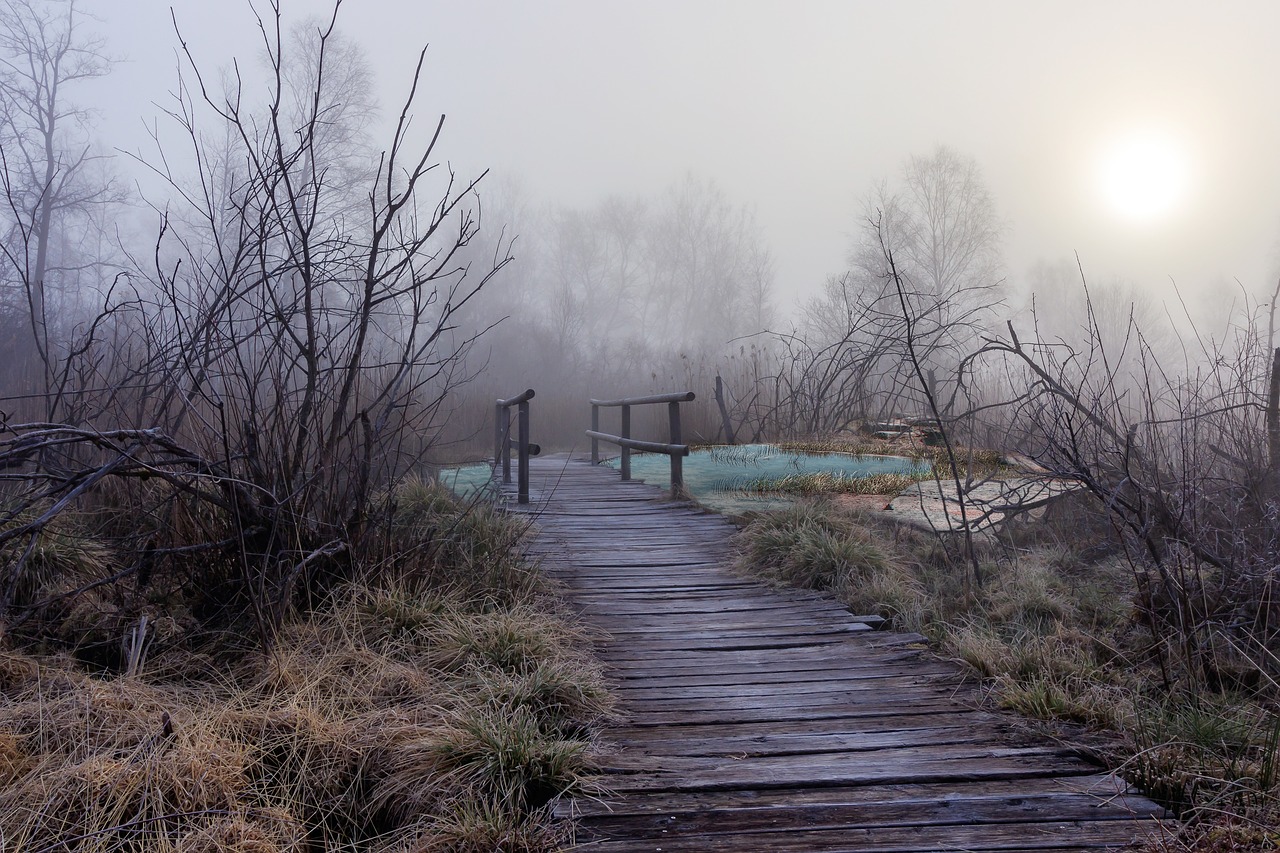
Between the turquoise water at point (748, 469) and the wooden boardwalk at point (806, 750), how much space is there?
297 cm

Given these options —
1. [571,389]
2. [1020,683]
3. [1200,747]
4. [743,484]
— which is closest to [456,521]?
[1020,683]

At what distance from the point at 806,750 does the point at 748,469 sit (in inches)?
243

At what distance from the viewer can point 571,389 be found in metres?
24.6

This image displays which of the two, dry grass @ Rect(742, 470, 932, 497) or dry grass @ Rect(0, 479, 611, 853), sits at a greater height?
dry grass @ Rect(742, 470, 932, 497)

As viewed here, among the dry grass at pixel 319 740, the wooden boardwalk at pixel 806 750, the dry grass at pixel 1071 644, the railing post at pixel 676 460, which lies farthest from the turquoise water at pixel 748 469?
the dry grass at pixel 319 740

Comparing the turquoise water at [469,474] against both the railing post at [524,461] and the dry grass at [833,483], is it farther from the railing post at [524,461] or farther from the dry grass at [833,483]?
the dry grass at [833,483]

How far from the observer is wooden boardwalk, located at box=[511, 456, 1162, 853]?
7.32 feet

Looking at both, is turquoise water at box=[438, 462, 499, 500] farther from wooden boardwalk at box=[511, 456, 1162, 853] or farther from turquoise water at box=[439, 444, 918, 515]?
wooden boardwalk at box=[511, 456, 1162, 853]

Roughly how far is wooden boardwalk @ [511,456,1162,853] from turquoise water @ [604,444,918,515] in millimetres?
2970

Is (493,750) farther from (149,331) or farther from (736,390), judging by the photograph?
(736,390)

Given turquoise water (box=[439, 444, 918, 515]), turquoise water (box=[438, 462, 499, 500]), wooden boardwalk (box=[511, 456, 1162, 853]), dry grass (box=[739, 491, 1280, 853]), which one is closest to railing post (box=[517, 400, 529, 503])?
turquoise water (box=[439, 444, 918, 515])

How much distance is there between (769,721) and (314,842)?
1467 mm

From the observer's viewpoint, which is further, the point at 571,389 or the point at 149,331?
the point at 571,389

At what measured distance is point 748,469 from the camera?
8883 mm
